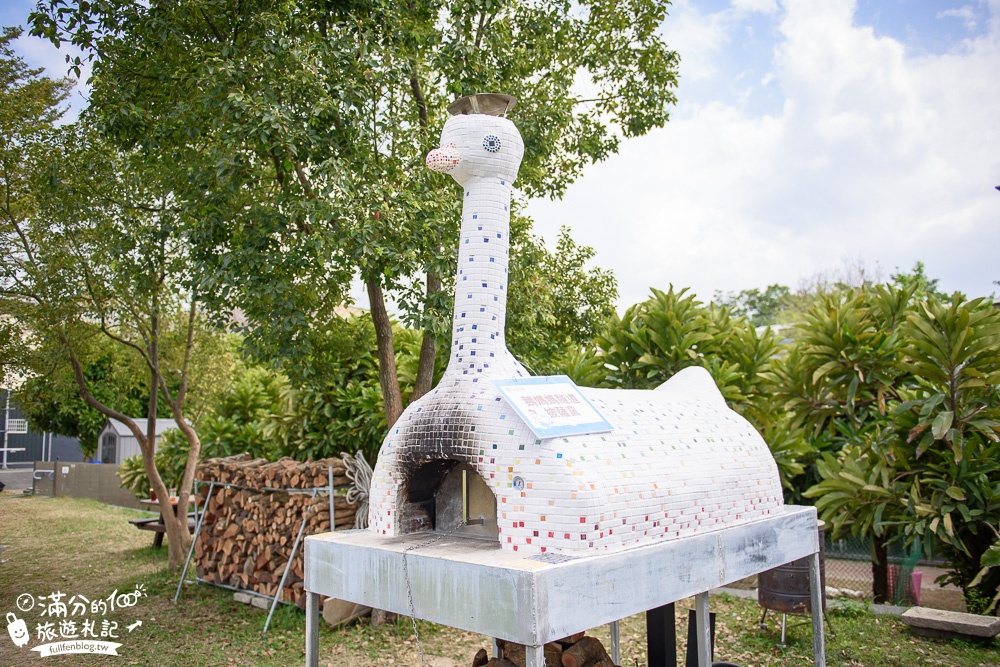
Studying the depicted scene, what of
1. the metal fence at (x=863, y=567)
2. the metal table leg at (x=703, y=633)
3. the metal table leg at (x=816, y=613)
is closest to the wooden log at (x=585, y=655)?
the metal table leg at (x=703, y=633)

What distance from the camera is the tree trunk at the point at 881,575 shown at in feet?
23.2

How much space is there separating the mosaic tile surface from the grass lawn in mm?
2538

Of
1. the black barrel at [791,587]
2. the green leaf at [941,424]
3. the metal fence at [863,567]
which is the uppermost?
the green leaf at [941,424]

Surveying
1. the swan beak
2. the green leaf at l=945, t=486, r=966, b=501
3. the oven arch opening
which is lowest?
the green leaf at l=945, t=486, r=966, b=501

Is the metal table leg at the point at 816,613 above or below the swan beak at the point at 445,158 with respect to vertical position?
below

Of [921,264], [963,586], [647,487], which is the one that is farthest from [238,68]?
[921,264]

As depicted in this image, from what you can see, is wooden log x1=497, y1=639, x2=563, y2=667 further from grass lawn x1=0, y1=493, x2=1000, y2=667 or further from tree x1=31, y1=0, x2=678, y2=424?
tree x1=31, y1=0, x2=678, y2=424

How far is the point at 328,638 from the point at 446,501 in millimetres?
3334

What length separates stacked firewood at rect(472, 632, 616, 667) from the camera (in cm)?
422

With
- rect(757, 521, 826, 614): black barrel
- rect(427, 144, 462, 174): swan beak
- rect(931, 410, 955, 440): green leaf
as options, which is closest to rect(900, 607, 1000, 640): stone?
rect(757, 521, 826, 614): black barrel

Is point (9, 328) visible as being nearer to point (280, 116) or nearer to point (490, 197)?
point (280, 116)

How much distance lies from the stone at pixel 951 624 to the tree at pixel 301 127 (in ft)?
15.2

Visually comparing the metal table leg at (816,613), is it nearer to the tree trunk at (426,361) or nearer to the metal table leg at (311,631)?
the metal table leg at (311,631)

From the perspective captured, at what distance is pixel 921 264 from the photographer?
27.1m
